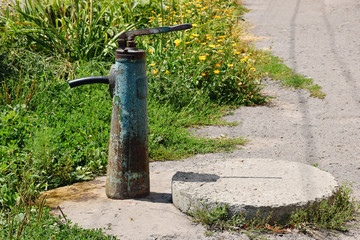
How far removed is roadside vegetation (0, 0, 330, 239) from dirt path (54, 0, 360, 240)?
264 millimetres

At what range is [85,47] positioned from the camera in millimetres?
6992

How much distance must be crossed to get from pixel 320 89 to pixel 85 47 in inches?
132

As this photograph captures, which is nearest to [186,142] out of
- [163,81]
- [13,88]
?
[163,81]

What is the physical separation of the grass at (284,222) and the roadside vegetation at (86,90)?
788 mm

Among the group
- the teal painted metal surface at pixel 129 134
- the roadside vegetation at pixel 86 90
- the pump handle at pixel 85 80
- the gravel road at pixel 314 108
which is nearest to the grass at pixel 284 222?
the gravel road at pixel 314 108

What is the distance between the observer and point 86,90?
243 inches

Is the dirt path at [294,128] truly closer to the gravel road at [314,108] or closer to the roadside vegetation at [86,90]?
the gravel road at [314,108]

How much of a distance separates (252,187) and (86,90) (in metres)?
3.02

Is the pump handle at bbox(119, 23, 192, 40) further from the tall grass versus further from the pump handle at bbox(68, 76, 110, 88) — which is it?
the tall grass

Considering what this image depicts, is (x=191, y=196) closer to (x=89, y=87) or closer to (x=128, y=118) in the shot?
(x=128, y=118)

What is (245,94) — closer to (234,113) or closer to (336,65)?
(234,113)

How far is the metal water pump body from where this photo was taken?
3.72 meters

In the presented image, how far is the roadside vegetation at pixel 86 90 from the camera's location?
168 inches

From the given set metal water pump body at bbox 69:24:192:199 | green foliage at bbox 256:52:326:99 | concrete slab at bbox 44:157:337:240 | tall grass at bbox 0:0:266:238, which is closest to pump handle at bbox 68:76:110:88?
metal water pump body at bbox 69:24:192:199
